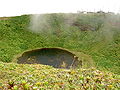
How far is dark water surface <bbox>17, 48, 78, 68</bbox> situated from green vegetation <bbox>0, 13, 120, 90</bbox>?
2905 millimetres

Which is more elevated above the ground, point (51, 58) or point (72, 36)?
point (72, 36)

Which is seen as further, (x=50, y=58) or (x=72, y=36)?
(x=72, y=36)

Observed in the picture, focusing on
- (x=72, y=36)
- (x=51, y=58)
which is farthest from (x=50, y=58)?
(x=72, y=36)

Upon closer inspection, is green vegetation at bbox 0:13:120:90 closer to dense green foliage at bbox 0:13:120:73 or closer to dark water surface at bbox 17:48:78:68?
dense green foliage at bbox 0:13:120:73

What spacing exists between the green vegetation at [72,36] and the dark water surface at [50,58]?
2.90 meters

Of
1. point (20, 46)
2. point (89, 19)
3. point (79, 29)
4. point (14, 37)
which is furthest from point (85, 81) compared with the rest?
point (89, 19)

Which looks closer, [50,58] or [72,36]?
[50,58]

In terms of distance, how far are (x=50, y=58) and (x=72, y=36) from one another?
52.1ft

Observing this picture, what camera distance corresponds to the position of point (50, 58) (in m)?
52.7

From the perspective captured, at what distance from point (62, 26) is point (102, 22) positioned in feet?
45.3

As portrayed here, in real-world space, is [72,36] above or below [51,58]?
above

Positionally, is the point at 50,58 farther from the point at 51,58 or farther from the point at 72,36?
the point at 72,36

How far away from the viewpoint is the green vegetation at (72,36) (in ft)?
181

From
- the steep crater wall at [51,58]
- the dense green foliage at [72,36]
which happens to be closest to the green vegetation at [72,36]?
the dense green foliage at [72,36]
